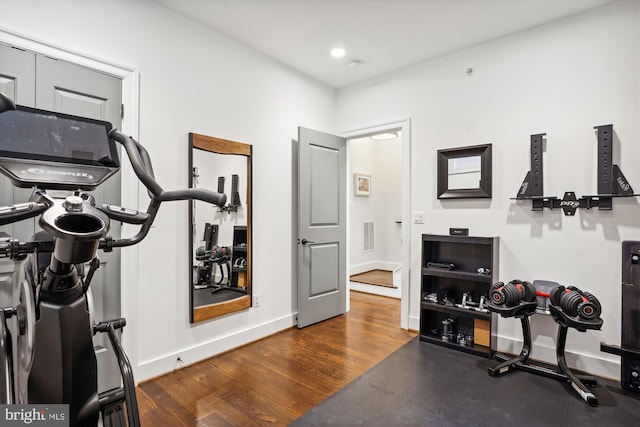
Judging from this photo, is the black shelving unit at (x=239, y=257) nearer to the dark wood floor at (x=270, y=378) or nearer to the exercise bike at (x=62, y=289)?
the dark wood floor at (x=270, y=378)

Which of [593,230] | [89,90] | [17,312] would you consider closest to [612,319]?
[593,230]

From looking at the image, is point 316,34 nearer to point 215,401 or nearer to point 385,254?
point 215,401

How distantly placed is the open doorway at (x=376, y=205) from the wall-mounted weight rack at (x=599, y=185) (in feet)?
11.3

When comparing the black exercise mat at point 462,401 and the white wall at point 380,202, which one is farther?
the white wall at point 380,202

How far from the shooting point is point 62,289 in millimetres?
992

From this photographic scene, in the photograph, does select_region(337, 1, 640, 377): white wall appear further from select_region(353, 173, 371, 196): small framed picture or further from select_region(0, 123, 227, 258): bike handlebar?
select_region(0, 123, 227, 258): bike handlebar

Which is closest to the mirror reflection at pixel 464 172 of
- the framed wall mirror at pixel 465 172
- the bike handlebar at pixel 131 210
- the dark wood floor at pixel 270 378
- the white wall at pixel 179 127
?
the framed wall mirror at pixel 465 172

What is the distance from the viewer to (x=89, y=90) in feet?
7.23

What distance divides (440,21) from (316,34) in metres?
1.05

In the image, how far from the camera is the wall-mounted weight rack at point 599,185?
2.45 meters

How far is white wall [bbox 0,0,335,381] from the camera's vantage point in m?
2.26

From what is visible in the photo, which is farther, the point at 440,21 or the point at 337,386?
the point at 440,21

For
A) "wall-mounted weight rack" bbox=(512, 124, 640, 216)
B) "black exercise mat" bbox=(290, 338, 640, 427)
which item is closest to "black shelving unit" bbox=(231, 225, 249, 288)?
"black exercise mat" bbox=(290, 338, 640, 427)

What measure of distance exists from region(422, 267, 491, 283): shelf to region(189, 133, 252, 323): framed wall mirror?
1724 millimetres
